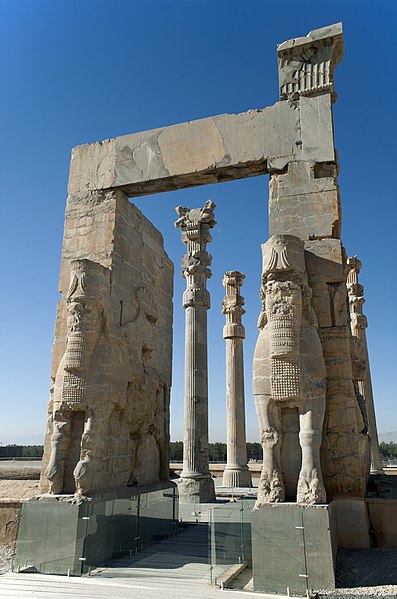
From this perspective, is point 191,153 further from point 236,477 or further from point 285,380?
point 236,477

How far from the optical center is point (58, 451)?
5961 mm

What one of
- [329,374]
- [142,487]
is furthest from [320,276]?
[142,487]

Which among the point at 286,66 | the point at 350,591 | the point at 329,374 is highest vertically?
the point at 286,66

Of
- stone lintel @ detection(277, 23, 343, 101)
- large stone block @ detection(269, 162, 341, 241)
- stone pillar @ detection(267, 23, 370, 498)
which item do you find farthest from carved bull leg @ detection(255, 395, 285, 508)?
stone lintel @ detection(277, 23, 343, 101)

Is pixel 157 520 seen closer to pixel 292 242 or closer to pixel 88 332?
pixel 88 332

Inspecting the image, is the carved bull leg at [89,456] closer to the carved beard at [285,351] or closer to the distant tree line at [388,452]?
the carved beard at [285,351]

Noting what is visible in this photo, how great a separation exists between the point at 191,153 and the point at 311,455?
4.35 m

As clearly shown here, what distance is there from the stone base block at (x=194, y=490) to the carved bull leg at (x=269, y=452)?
22.1 ft

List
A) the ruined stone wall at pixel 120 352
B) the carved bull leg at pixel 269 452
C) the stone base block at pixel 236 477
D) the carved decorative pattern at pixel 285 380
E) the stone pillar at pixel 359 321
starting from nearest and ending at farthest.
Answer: the carved bull leg at pixel 269 452 → the carved decorative pattern at pixel 285 380 → the ruined stone wall at pixel 120 352 → the stone base block at pixel 236 477 → the stone pillar at pixel 359 321

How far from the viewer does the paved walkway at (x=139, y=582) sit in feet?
15.1

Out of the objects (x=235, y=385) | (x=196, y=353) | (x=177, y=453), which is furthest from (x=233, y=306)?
(x=177, y=453)

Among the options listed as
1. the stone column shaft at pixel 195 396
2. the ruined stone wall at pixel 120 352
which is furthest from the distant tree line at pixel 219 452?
the ruined stone wall at pixel 120 352

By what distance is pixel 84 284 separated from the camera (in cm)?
625

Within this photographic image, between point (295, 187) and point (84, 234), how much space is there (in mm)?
3101
